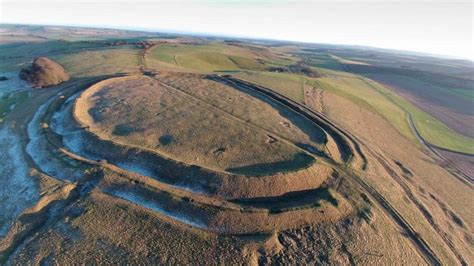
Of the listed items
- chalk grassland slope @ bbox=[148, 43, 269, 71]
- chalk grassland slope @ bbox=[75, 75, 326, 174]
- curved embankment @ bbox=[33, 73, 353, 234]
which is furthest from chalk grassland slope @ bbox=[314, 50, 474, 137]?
chalk grassland slope @ bbox=[148, 43, 269, 71]

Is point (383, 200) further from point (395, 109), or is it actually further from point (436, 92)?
point (436, 92)

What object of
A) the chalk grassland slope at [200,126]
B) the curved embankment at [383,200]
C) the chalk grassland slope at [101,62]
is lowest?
the curved embankment at [383,200]

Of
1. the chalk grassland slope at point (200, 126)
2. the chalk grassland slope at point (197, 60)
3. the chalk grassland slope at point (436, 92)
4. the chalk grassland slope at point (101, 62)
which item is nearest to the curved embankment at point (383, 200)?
the chalk grassland slope at point (200, 126)

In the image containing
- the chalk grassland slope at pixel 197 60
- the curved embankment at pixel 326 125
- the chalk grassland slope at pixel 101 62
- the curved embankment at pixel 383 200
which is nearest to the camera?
the curved embankment at pixel 383 200

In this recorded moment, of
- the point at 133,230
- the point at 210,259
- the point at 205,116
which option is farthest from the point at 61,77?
the point at 210,259

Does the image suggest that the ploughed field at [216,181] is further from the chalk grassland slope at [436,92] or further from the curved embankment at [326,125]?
the chalk grassland slope at [436,92]

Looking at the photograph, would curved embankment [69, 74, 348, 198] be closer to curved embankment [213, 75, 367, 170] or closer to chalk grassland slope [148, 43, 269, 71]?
curved embankment [213, 75, 367, 170]

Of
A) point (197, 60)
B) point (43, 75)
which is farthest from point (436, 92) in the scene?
point (43, 75)
